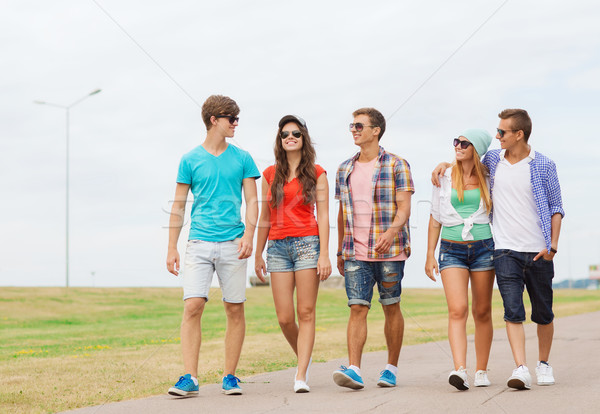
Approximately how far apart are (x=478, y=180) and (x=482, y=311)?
115 centimetres

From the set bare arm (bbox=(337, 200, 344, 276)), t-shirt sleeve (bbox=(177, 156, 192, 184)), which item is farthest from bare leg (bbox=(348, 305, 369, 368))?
t-shirt sleeve (bbox=(177, 156, 192, 184))

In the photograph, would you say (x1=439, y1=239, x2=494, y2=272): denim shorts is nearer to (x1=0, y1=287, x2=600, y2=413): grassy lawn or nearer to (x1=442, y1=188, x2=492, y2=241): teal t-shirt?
(x1=442, y1=188, x2=492, y2=241): teal t-shirt

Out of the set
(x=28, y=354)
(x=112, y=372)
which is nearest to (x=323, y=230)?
(x=112, y=372)

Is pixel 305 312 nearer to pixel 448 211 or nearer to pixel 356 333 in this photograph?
pixel 356 333

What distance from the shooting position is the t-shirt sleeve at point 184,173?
20.1 ft

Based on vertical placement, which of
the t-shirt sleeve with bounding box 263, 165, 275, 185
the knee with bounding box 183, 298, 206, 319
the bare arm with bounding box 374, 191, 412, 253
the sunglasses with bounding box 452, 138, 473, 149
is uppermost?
the sunglasses with bounding box 452, 138, 473, 149

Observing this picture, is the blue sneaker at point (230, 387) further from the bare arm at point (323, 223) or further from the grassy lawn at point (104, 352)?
the bare arm at point (323, 223)

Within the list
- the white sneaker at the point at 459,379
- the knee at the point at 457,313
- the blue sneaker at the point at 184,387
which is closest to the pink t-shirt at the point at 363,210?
the knee at the point at 457,313

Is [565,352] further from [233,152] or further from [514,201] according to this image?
[233,152]

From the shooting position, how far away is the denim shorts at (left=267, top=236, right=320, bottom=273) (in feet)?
20.1

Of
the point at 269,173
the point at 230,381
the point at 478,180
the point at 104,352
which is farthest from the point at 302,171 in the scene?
the point at 104,352

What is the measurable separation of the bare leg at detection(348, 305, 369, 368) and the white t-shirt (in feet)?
4.30

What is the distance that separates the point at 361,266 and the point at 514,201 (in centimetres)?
143

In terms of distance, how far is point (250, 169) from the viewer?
6.25 metres
